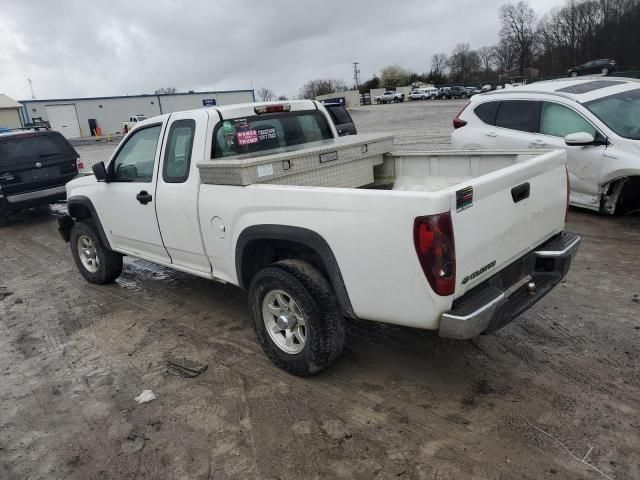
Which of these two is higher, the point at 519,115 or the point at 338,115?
the point at 338,115

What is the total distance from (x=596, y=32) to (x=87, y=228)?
81.4 m

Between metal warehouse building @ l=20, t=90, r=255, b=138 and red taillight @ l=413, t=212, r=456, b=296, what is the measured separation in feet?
202

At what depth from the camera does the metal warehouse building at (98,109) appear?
191 ft

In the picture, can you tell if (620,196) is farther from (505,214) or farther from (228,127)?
(228,127)

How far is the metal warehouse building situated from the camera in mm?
58078

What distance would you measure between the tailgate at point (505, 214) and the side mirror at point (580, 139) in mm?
3096

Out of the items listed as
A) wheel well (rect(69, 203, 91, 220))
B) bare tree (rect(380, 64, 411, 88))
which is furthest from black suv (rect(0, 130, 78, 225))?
bare tree (rect(380, 64, 411, 88))

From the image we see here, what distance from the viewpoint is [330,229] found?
3.29 m

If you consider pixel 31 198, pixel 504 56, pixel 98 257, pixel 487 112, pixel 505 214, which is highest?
pixel 504 56

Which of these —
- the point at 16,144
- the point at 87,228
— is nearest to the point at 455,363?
the point at 87,228

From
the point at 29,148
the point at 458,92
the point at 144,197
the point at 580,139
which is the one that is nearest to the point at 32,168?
the point at 29,148

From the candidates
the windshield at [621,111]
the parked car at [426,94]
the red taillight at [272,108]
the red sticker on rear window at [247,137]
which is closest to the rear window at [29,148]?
the red taillight at [272,108]

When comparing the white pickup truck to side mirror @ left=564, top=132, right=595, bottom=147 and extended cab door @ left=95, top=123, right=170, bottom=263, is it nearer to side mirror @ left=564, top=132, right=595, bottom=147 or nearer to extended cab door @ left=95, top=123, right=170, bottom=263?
extended cab door @ left=95, top=123, right=170, bottom=263

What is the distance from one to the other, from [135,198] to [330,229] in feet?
8.75
